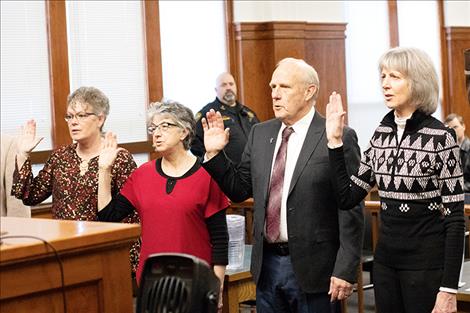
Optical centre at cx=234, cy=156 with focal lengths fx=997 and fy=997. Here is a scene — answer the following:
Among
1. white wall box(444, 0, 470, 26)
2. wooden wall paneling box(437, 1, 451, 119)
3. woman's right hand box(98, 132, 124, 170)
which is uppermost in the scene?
white wall box(444, 0, 470, 26)

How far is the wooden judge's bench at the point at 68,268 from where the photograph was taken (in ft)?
9.43

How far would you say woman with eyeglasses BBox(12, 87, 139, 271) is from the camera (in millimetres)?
4273

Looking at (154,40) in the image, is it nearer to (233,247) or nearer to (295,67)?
(233,247)

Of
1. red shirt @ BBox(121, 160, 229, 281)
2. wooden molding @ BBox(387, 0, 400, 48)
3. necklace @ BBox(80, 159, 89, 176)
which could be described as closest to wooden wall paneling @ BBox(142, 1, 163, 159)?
wooden molding @ BBox(387, 0, 400, 48)

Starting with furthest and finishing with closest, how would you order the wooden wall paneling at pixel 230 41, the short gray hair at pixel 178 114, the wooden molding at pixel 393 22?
1. the wooden molding at pixel 393 22
2. the wooden wall paneling at pixel 230 41
3. the short gray hair at pixel 178 114

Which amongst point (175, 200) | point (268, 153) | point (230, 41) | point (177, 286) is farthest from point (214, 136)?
point (230, 41)

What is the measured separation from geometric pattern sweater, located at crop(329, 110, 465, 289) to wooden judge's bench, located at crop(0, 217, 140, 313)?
2.93 ft

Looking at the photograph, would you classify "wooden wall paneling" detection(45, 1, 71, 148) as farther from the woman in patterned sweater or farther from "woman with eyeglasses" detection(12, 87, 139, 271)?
the woman in patterned sweater

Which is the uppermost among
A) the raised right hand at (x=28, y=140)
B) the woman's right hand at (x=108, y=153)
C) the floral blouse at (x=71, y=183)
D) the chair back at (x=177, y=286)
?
the raised right hand at (x=28, y=140)

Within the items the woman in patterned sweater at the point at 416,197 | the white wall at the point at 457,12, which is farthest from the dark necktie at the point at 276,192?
the white wall at the point at 457,12

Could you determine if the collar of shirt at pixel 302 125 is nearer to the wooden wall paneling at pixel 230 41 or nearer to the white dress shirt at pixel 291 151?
the white dress shirt at pixel 291 151

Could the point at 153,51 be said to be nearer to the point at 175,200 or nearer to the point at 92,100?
the point at 92,100

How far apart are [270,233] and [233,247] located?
44.8 inches

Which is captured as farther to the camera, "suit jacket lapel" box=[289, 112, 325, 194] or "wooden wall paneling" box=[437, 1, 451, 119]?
"wooden wall paneling" box=[437, 1, 451, 119]
